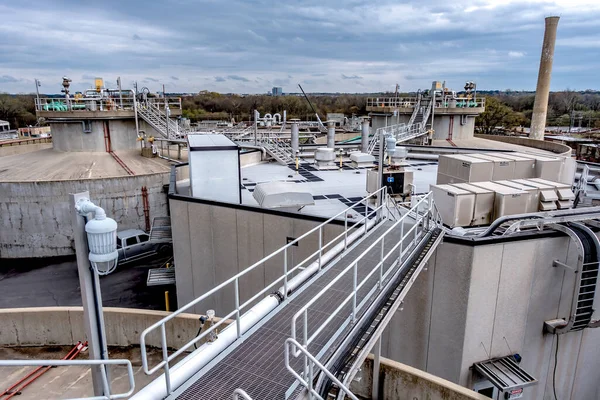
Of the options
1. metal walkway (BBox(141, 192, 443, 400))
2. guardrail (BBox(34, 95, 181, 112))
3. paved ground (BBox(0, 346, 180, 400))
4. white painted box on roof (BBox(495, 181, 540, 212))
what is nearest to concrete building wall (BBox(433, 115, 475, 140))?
guardrail (BBox(34, 95, 181, 112))

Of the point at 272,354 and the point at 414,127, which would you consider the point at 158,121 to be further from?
the point at 272,354

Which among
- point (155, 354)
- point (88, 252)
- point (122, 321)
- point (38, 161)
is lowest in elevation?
point (155, 354)

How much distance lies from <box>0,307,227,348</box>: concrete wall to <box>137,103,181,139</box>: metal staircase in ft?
48.1

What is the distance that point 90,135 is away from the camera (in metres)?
24.5

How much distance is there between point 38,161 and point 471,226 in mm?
23443

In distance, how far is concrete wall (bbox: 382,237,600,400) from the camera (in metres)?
9.45

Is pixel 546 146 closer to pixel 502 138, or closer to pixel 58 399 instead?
pixel 502 138

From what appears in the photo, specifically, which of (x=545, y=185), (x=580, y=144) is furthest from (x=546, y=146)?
(x=545, y=185)

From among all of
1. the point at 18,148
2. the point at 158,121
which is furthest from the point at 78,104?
the point at 18,148

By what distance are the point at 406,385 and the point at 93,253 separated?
22.8ft

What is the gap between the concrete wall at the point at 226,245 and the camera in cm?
1206

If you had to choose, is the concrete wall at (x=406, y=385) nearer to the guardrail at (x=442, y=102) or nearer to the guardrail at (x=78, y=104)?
the guardrail at (x=78, y=104)

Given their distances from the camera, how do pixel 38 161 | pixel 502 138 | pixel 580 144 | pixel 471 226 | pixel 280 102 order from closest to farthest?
pixel 471 226 → pixel 38 161 → pixel 502 138 → pixel 580 144 → pixel 280 102

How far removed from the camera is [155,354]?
10.8 m
